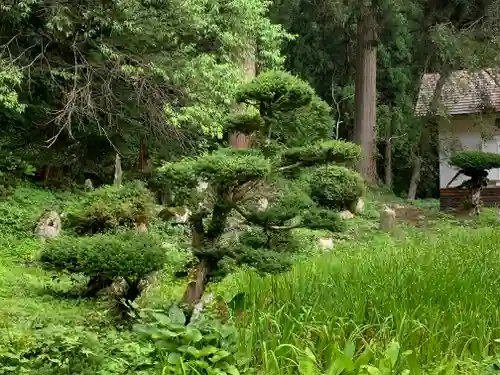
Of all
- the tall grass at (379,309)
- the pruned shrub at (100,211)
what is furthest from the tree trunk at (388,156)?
the pruned shrub at (100,211)

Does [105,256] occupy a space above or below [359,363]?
above

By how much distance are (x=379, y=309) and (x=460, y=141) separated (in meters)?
15.9

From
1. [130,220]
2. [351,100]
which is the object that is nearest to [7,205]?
[130,220]

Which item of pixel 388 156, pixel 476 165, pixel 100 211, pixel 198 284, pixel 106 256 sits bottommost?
pixel 198 284

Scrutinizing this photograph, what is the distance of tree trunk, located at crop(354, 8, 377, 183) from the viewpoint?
1648 cm

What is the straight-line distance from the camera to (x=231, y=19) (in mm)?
10914

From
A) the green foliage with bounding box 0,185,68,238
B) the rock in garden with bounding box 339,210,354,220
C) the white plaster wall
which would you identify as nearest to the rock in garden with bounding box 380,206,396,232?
the rock in garden with bounding box 339,210,354,220

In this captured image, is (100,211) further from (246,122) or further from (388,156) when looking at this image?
(388,156)

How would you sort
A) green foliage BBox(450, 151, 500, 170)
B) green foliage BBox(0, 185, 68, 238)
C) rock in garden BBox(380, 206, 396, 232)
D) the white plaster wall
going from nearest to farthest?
green foliage BBox(0, 185, 68, 238) → rock in garden BBox(380, 206, 396, 232) → green foliage BBox(450, 151, 500, 170) → the white plaster wall

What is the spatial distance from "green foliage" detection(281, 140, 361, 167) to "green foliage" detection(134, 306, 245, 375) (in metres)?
1.29

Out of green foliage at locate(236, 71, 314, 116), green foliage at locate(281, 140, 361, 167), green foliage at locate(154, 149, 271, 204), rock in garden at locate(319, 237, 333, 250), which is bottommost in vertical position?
rock in garden at locate(319, 237, 333, 250)

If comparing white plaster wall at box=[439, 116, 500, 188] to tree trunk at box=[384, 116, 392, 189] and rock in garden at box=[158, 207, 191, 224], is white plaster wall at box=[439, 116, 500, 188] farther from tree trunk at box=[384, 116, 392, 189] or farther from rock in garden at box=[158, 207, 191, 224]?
rock in garden at box=[158, 207, 191, 224]

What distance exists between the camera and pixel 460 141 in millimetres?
19047

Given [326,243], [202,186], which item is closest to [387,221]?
[326,243]
